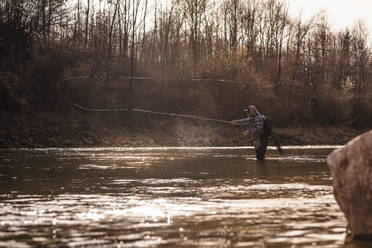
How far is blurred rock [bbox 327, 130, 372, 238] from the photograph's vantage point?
852 centimetres

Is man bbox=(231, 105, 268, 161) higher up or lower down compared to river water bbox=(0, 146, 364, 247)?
higher up

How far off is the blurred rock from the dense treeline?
119 feet

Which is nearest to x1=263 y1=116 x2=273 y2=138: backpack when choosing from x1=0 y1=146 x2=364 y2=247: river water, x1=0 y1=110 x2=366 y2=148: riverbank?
x1=0 y1=146 x2=364 y2=247: river water

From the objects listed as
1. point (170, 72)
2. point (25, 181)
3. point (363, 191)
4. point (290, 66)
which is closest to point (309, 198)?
point (363, 191)

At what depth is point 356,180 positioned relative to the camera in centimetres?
856

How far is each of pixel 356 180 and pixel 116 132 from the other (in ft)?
121

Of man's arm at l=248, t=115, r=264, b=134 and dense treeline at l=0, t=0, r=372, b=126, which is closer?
man's arm at l=248, t=115, r=264, b=134

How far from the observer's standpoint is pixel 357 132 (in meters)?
64.0

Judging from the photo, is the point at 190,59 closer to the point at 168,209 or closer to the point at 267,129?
the point at 267,129

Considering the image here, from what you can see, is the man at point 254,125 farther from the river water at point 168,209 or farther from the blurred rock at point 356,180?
the blurred rock at point 356,180

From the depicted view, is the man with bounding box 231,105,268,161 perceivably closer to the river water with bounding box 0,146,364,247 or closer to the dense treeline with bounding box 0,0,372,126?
the river water with bounding box 0,146,364,247

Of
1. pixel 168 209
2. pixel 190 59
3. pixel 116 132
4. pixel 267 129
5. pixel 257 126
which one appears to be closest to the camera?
pixel 168 209

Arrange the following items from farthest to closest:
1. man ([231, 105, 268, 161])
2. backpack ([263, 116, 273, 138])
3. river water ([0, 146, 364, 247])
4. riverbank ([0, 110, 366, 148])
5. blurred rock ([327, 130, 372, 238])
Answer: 1. riverbank ([0, 110, 366, 148])
2. backpack ([263, 116, 273, 138])
3. man ([231, 105, 268, 161])
4. river water ([0, 146, 364, 247])
5. blurred rock ([327, 130, 372, 238])

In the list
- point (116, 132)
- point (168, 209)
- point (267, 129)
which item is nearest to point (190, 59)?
point (116, 132)
